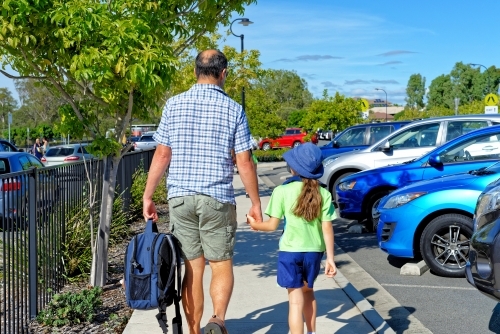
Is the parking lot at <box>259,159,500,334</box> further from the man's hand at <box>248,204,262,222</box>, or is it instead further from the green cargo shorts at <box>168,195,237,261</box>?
the green cargo shorts at <box>168,195,237,261</box>

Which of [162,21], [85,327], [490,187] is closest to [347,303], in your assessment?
[490,187]

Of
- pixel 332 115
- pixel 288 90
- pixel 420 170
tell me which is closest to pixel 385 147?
pixel 420 170

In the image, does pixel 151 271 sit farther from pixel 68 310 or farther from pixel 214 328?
pixel 68 310

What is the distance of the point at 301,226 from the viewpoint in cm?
485

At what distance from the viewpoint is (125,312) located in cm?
636

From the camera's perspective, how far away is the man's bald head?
4.79 metres

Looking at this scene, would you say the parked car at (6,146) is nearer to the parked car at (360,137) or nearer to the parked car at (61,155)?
the parked car at (61,155)

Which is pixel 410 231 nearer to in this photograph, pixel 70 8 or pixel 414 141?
pixel 70 8

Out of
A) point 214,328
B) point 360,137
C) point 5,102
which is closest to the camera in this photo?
point 214,328

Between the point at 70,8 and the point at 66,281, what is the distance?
290 cm

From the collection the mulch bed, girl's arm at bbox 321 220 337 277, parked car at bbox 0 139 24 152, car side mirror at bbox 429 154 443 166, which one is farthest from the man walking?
parked car at bbox 0 139 24 152

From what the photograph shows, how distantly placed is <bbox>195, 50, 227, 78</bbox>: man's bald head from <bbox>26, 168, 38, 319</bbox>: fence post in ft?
6.53

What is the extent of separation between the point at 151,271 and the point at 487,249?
239cm

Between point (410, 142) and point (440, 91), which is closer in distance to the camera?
point (410, 142)
